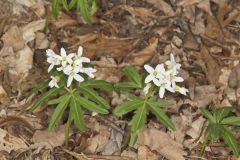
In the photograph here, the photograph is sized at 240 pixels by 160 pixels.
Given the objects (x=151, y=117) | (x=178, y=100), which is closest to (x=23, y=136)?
(x=151, y=117)

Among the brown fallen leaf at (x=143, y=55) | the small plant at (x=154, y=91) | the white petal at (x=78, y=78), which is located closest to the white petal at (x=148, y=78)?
the small plant at (x=154, y=91)

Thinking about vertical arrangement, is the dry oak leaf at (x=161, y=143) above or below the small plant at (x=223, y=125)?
below

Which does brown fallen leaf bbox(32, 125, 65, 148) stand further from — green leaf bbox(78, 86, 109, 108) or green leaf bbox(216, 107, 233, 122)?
green leaf bbox(216, 107, 233, 122)

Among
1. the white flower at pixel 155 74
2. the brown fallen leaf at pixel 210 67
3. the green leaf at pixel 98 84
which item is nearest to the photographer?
the white flower at pixel 155 74

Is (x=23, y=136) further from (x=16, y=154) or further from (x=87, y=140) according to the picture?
(x=87, y=140)

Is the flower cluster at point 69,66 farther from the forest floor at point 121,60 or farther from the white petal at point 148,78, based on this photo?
the forest floor at point 121,60

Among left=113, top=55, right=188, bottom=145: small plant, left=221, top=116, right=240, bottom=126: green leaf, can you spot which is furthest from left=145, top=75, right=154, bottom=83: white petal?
left=221, top=116, right=240, bottom=126: green leaf
